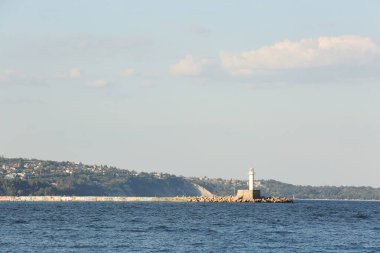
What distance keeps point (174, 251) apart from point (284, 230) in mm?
28429

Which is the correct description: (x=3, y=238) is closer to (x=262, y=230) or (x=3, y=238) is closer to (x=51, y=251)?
(x=51, y=251)

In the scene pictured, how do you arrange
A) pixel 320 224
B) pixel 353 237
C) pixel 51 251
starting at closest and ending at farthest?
1. pixel 51 251
2. pixel 353 237
3. pixel 320 224

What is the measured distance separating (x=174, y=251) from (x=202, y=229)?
26.4 m

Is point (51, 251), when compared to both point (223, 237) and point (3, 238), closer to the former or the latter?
point (3, 238)

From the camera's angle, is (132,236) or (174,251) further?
(132,236)

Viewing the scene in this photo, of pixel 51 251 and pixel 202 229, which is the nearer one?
pixel 51 251

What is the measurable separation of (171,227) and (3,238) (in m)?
23.8

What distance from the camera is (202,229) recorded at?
101m

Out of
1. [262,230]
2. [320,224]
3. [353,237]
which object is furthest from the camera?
[320,224]

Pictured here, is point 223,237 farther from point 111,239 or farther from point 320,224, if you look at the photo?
point 320,224

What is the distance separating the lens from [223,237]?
88688 millimetres

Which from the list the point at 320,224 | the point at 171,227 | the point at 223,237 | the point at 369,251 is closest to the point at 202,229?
the point at 171,227

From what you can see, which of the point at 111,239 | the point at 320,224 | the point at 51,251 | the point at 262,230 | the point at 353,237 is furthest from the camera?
the point at 320,224

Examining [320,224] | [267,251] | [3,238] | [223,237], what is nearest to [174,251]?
[267,251]
